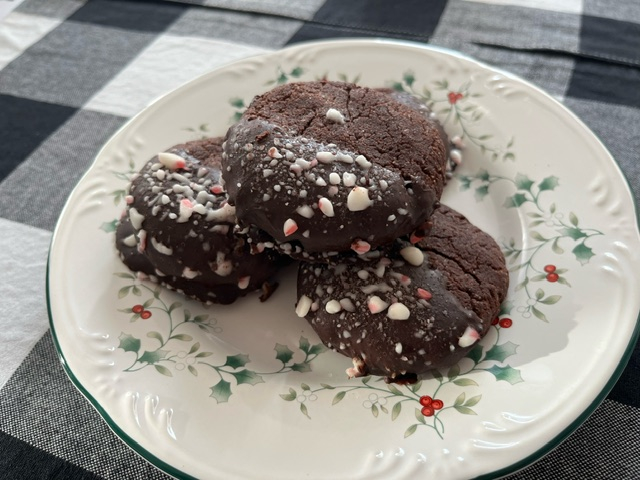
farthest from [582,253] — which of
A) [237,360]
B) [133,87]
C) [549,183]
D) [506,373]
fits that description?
[133,87]

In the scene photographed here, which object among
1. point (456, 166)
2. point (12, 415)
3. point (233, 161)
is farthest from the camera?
point (456, 166)

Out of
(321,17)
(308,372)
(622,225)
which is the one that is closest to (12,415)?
(308,372)

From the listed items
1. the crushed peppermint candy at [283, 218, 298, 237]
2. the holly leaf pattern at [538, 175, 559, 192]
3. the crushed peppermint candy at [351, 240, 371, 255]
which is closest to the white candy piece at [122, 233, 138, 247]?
the crushed peppermint candy at [283, 218, 298, 237]

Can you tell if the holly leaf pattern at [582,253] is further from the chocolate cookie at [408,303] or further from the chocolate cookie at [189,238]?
the chocolate cookie at [189,238]

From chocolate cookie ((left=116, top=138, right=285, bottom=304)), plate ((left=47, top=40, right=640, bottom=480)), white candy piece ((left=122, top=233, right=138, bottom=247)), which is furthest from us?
white candy piece ((left=122, top=233, right=138, bottom=247))

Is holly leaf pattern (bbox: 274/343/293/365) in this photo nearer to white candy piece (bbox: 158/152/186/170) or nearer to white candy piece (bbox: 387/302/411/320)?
white candy piece (bbox: 387/302/411/320)

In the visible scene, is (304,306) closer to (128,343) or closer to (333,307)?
(333,307)

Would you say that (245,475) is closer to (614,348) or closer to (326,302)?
(326,302)
